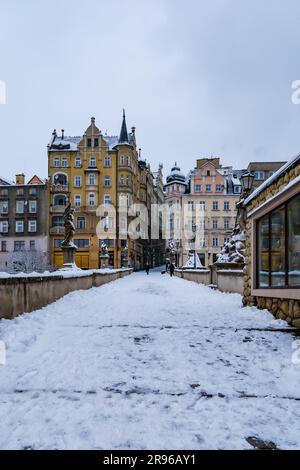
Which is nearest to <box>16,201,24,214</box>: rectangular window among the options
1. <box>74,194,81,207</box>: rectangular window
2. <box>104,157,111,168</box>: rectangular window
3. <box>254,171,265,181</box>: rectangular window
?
<box>74,194,81,207</box>: rectangular window

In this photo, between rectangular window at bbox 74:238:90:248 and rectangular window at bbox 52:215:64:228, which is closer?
rectangular window at bbox 74:238:90:248

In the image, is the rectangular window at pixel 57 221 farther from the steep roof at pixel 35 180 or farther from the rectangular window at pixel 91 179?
the steep roof at pixel 35 180

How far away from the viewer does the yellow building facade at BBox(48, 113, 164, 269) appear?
52938 mm

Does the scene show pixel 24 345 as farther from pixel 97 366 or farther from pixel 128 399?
pixel 128 399

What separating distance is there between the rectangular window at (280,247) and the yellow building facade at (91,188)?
147ft

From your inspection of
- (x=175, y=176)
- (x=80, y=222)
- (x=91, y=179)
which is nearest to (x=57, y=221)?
(x=80, y=222)

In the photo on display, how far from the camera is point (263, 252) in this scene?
7.83m

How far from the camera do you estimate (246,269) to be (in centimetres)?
892

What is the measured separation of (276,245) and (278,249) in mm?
121

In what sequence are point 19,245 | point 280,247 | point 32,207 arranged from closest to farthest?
point 280,247
point 19,245
point 32,207

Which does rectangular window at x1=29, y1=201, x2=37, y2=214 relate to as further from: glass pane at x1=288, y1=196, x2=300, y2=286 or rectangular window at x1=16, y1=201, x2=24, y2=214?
glass pane at x1=288, y1=196, x2=300, y2=286

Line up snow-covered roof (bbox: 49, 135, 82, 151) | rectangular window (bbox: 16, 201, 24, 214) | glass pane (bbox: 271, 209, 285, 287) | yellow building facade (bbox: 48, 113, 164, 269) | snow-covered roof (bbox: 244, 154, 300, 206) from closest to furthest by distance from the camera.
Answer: snow-covered roof (bbox: 244, 154, 300, 206) < glass pane (bbox: 271, 209, 285, 287) < yellow building facade (bbox: 48, 113, 164, 269) < snow-covered roof (bbox: 49, 135, 82, 151) < rectangular window (bbox: 16, 201, 24, 214)

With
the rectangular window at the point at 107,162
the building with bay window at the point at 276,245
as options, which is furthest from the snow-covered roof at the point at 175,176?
the building with bay window at the point at 276,245

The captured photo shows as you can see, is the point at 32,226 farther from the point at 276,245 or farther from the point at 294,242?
the point at 294,242
